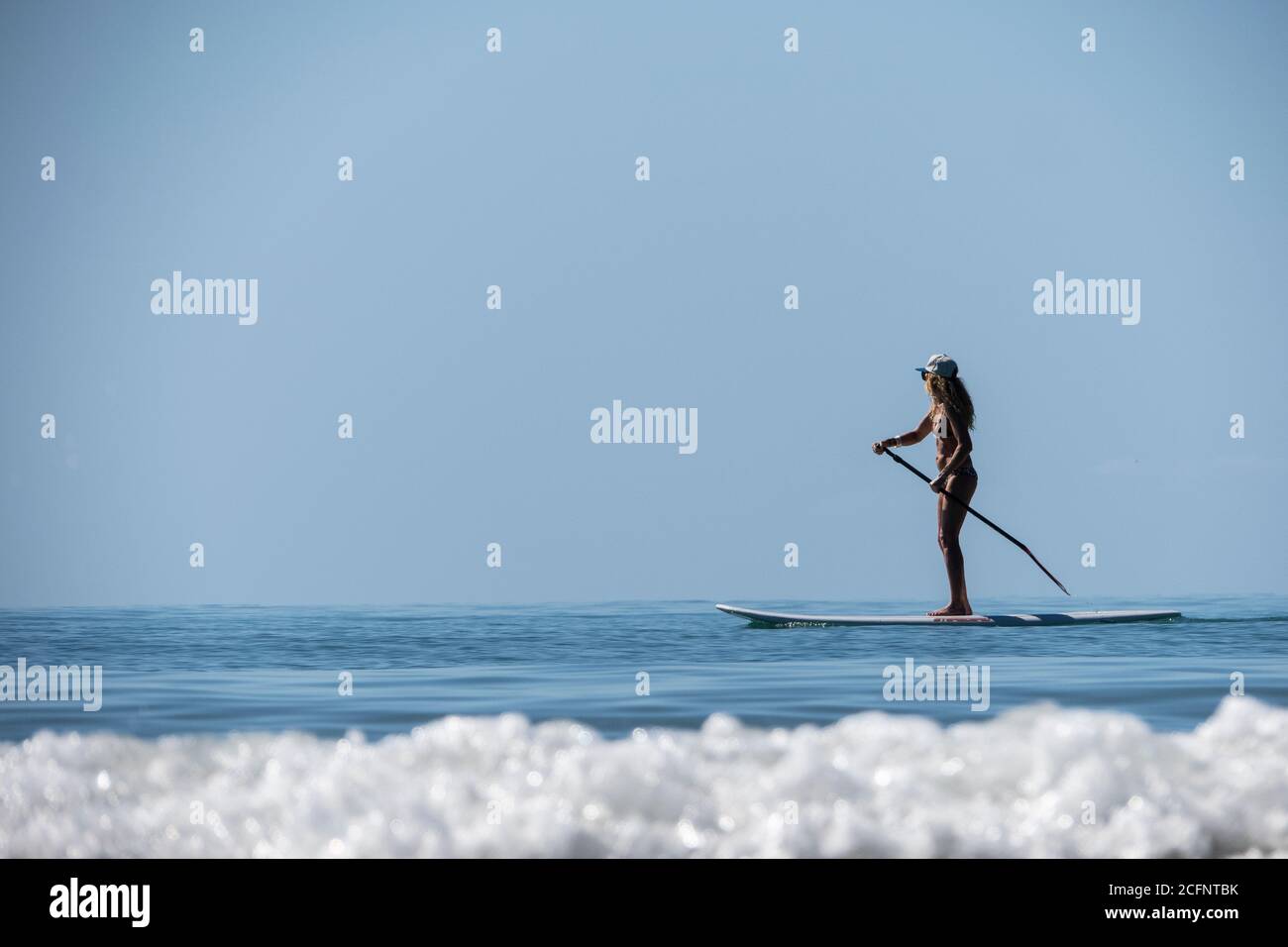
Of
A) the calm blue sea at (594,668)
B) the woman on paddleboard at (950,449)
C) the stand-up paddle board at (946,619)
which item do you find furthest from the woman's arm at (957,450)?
the calm blue sea at (594,668)

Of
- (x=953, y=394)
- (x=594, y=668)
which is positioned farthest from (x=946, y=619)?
(x=594, y=668)

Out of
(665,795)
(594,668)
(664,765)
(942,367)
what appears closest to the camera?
(665,795)

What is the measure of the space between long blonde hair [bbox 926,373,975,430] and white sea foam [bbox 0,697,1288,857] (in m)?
8.49

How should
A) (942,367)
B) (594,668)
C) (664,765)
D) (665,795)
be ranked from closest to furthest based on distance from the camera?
1. (665,795)
2. (664,765)
3. (594,668)
4. (942,367)

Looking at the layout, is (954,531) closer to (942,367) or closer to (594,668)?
(942,367)

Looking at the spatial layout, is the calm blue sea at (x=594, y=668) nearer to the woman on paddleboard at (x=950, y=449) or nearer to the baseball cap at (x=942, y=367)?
the woman on paddleboard at (x=950, y=449)

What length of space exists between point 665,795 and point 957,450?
33.3 ft

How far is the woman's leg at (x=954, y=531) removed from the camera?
1648 cm

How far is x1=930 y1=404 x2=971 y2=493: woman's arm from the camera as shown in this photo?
16172 mm

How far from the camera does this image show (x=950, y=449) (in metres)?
16.4

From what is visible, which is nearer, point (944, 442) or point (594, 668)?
point (594, 668)

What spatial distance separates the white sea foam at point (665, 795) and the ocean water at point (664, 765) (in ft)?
0.04

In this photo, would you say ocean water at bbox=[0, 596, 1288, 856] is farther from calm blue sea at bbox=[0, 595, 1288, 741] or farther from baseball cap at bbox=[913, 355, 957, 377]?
baseball cap at bbox=[913, 355, 957, 377]
